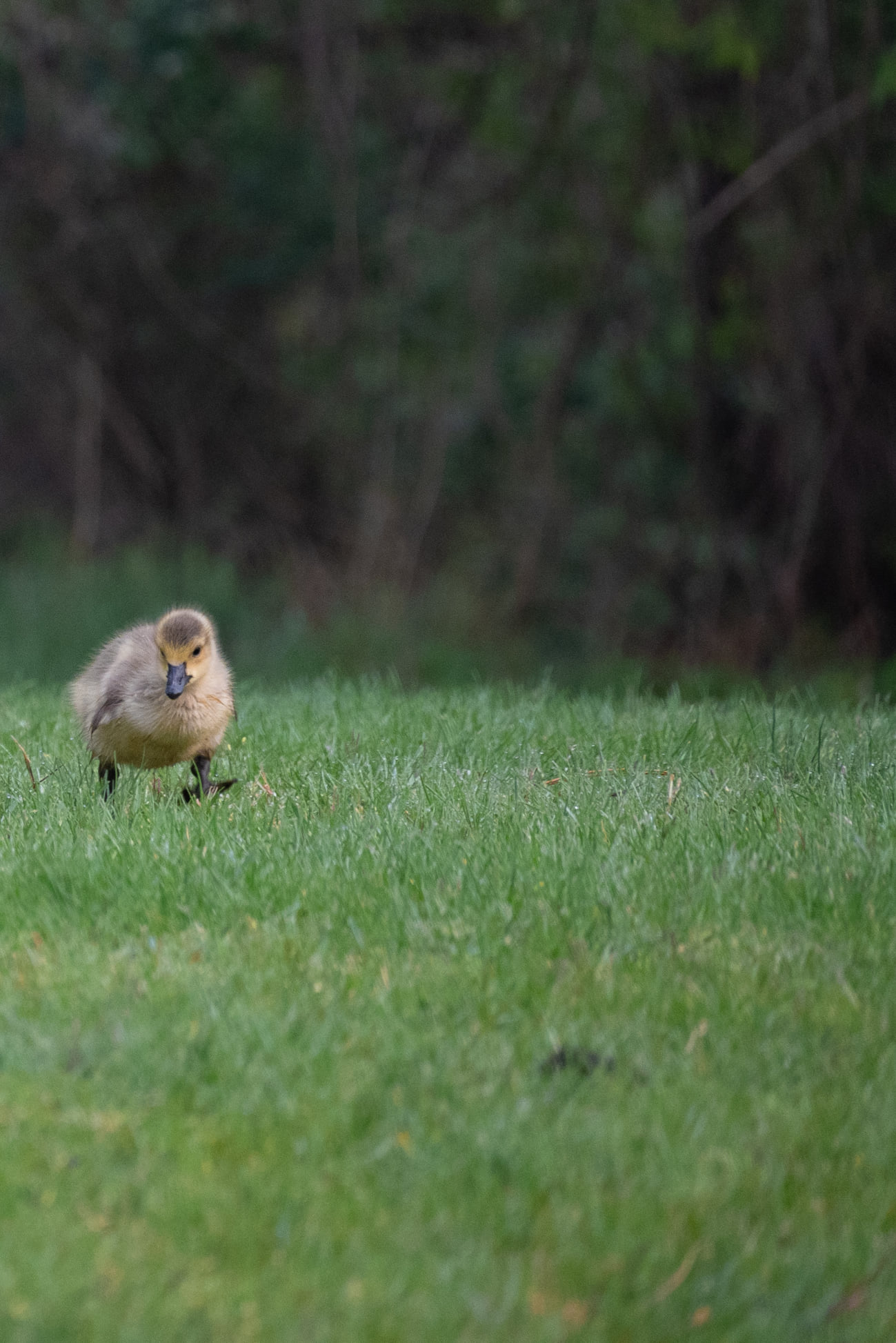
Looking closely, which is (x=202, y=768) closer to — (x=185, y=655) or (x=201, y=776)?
(x=201, y=776)

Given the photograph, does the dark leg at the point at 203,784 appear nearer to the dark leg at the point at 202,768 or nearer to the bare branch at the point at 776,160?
the dark leg at the point at 202,768

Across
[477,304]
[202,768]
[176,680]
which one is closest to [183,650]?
[176,680]

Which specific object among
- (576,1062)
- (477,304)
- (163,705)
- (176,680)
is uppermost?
(477,304)

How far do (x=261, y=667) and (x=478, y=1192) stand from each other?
11247 mm

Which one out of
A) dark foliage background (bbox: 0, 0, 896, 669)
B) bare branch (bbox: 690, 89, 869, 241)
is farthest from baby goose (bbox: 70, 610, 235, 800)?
bare branch (bbox: 690, 89, 869, 241)

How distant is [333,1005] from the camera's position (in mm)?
4105

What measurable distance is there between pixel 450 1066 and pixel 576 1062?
30 cm

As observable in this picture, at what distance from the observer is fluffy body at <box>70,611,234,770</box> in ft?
20.2

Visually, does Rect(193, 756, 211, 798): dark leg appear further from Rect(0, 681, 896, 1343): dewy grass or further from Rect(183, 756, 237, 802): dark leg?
Rect(0, 681, 896, 1343): dewy grass

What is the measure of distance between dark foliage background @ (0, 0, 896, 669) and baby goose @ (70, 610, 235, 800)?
22.8ft

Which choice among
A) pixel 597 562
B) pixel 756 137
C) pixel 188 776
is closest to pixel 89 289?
pixel 597 562

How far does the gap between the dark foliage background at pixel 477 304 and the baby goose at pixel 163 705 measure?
695 cm

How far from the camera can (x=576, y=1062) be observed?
388 cm

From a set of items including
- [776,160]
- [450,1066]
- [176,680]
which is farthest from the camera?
[776,160]
